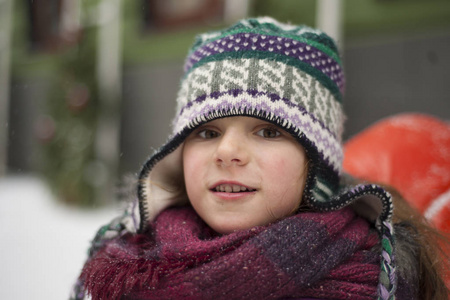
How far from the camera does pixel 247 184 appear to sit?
0.60m

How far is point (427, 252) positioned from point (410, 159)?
43cm

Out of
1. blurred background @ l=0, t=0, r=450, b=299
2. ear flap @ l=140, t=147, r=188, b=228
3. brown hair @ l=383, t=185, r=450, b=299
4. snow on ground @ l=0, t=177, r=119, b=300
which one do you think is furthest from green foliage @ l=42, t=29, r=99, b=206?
→ brown hair @ l=383, t=185, r=450, b=299

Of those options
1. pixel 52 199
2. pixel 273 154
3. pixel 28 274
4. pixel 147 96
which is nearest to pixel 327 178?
pixel 273 154

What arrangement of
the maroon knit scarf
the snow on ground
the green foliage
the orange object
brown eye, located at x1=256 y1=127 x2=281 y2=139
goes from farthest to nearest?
1. the green foliage
2. the snow on ground
3. the orange object
4. brown eye, located at x1=256 y1=127 x2=281 y2=139
5. the maroon knit scarf

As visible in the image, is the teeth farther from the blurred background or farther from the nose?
the blurred background

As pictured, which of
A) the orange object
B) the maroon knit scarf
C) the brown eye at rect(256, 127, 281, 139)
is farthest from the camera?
the orange object

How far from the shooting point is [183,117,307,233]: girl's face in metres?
0.60

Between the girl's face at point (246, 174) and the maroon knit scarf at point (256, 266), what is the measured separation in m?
0.04

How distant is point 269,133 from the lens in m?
0.64

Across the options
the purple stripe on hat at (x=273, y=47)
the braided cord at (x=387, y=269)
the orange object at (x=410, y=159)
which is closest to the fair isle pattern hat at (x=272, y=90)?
the purple stripe on hat at (x=273, y=47)

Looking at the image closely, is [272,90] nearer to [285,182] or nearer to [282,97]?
[282,97]

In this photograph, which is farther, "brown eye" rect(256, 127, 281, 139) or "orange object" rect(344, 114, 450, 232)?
"orange object" rect(344, 114, 450, 232)

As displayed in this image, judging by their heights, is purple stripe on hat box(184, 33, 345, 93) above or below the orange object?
above

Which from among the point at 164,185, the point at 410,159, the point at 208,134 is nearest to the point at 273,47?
the point at 208,134
